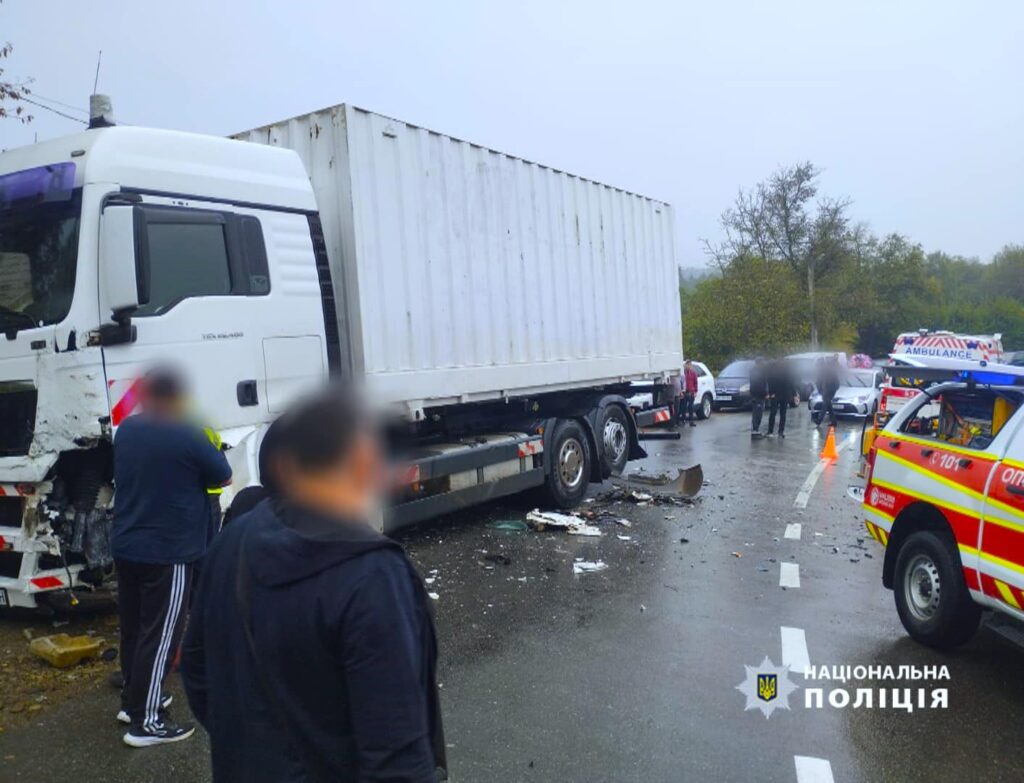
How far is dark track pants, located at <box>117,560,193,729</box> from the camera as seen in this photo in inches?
145

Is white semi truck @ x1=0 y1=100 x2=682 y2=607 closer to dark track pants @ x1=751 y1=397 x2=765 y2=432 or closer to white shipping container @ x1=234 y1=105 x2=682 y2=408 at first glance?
white shipping container @ x1=234 y1=105 x2=682 y2=408

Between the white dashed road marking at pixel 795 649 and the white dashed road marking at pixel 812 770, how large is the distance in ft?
3.31

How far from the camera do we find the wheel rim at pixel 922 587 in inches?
185

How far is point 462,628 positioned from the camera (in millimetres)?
5266

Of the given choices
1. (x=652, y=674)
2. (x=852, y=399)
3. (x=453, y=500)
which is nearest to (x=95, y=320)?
(x=453, y=500)

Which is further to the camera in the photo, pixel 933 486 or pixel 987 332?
pixel 987 332

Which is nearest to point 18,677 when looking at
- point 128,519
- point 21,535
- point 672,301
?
point 21,535

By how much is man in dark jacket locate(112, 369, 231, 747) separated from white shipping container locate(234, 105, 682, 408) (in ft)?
7.03

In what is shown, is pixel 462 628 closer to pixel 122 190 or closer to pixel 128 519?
pixel 128 519

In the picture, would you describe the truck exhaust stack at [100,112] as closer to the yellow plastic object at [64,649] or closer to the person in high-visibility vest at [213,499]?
the person in high-visibility vest at [213,499]

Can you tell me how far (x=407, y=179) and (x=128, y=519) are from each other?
402 centimetres

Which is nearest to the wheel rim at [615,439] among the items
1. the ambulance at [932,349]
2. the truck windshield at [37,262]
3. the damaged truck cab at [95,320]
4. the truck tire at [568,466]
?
the truck tire at [568,466]

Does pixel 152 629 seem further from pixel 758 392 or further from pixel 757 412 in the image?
pixel 758 392

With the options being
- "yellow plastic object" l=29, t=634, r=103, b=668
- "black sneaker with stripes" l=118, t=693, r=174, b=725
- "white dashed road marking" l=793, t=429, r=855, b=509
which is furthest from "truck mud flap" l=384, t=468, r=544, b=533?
"white dashed road marking" l=793, t=429, r=855, b=509
